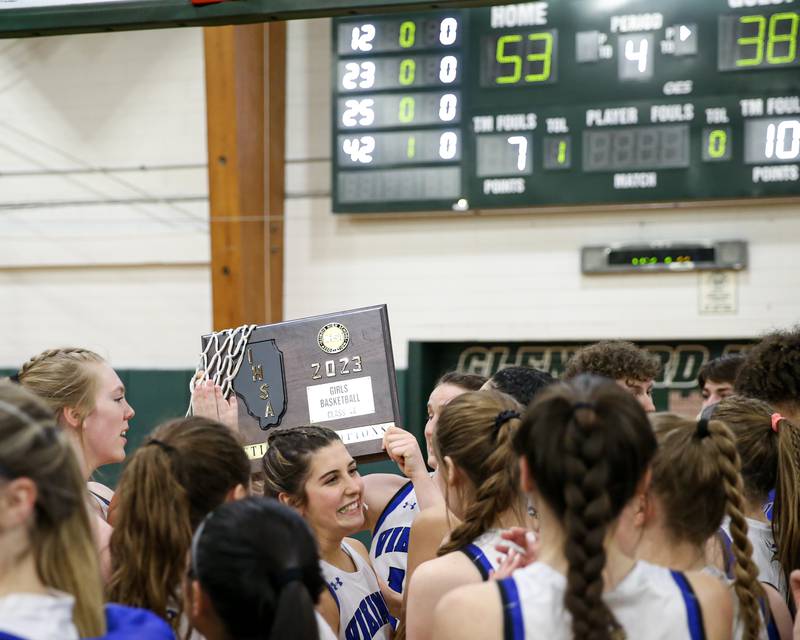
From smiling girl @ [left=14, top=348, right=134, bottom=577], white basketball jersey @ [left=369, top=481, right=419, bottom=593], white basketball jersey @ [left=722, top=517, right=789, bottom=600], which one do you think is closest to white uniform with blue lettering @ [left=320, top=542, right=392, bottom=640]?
white basketball jersey @ [left=369, top=481, right=419, bottom=593]

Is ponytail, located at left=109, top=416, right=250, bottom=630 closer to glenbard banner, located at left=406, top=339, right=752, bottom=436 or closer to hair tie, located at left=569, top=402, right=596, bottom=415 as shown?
hair tie, located at left=569, top=402, right=596, bottom=415

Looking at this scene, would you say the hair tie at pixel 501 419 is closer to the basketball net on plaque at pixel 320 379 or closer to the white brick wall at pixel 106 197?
the basketball net on plaque at pixel 320 379

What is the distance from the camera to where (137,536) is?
6.28 ft

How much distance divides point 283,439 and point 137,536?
0.87 meters

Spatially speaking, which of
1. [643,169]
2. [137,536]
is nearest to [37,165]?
[643,169]

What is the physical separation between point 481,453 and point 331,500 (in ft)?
2.13

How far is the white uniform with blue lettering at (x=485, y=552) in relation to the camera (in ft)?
6.42

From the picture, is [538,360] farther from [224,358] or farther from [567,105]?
[224,358]

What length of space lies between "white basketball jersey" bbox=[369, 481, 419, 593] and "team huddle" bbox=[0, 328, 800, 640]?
19 centimetres

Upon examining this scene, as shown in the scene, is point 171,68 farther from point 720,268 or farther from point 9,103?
point 720,268

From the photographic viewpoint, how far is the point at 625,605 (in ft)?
5.13

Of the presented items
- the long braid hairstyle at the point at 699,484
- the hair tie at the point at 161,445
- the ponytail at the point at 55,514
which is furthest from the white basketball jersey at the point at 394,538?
the ponytail at the point at 55,514

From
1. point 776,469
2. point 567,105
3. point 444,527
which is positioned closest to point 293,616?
point 444,527

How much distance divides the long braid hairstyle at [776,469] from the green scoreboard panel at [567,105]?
4.15 meters
